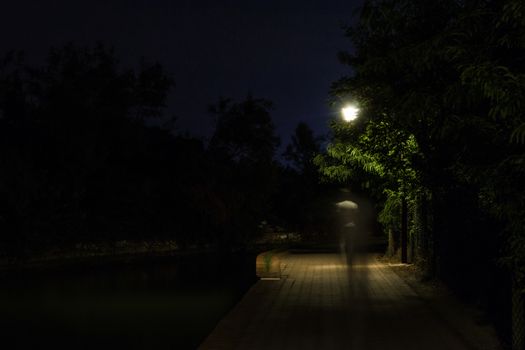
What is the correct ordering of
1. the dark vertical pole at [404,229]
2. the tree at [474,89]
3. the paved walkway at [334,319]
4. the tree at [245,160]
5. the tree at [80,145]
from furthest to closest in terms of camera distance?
the tree at [245,160], the tree at [80,145], the dark vertical pole at [404,229], the paved walkway at [334,319], the tree at [474,89]

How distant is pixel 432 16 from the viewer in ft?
39.8

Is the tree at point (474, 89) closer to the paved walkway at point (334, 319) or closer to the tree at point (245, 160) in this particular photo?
the paved walkway at point (334, 319)

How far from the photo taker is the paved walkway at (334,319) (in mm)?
10875

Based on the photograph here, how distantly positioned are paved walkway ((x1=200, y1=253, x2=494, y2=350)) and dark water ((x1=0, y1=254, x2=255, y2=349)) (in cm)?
134

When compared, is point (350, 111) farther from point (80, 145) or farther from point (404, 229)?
→ point (80, 145)

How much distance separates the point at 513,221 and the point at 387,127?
1131cm

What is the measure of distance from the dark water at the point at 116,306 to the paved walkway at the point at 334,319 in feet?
4.41

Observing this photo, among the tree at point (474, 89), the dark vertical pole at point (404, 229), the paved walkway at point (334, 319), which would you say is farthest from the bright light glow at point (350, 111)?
the dark vertical pole at point (404, 229)

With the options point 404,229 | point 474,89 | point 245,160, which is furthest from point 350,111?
point 245,160

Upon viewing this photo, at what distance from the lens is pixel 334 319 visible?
13.1m

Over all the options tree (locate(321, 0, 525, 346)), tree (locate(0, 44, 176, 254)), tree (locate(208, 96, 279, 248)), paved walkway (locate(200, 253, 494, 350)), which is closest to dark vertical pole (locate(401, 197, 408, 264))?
paved walkway (locate(200, 253, 494, 350))

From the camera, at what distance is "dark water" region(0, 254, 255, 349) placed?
1439 cm

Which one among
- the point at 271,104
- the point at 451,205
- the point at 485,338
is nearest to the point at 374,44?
the point at 451,205

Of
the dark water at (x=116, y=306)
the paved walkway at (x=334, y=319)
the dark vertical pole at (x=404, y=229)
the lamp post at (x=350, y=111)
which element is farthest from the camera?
the dark vertical pole at (x=404, y=229)
